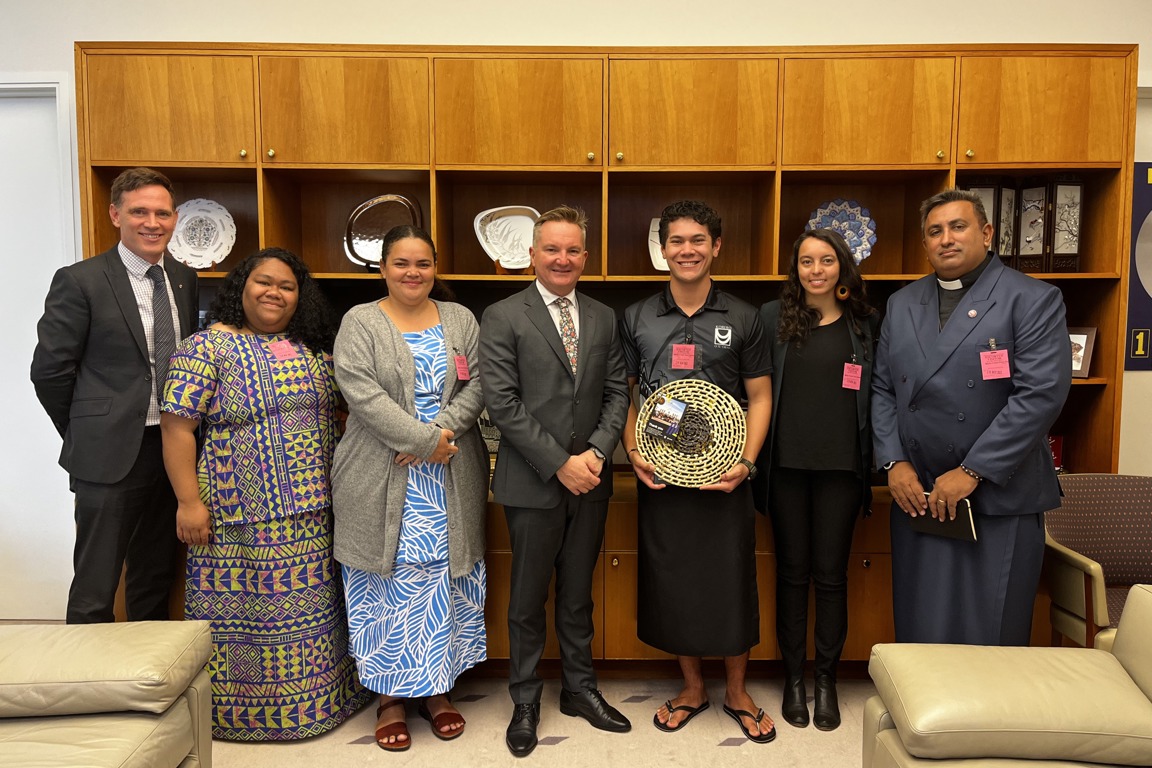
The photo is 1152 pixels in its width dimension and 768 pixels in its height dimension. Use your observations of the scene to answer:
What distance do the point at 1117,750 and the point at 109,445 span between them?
2735mm

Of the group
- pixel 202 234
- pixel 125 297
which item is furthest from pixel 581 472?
pixel 202 234

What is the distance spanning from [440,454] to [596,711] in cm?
103

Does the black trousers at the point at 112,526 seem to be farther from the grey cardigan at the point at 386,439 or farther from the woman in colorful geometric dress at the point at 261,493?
the grey cardigan at the point at 386,439

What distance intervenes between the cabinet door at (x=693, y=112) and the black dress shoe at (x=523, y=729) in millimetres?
2022

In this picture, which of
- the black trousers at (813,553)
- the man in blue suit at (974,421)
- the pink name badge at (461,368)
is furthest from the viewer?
the black trousers at (813,553)

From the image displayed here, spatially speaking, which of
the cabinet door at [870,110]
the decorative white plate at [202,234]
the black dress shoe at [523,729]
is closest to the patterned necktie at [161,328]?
the decorative white plate at [202,234]

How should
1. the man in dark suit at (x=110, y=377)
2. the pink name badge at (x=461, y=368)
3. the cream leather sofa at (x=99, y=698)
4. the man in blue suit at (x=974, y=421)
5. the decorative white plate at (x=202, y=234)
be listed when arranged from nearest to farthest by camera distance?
the cream leather sofa at (x=99, y=698), the man in blue suit at (x=974, y=421), the man in dark suit at (x=110, y=377), the pink name badge at (x=461, y=368), the decorative white plate at (x=202, y=234)

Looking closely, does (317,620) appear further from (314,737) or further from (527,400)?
(527,400)

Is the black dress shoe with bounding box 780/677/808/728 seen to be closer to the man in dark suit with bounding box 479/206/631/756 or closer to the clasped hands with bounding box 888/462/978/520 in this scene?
the man in dark suit with bounding box 479/206/631/756

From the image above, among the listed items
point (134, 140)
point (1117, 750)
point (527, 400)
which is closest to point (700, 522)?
point (527, 400)

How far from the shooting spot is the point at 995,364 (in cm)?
213

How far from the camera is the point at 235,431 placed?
226cm

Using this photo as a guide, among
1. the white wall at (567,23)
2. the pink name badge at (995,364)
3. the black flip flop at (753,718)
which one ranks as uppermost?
the white wall at (567,23)

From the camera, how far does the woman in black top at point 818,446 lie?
2.38m
